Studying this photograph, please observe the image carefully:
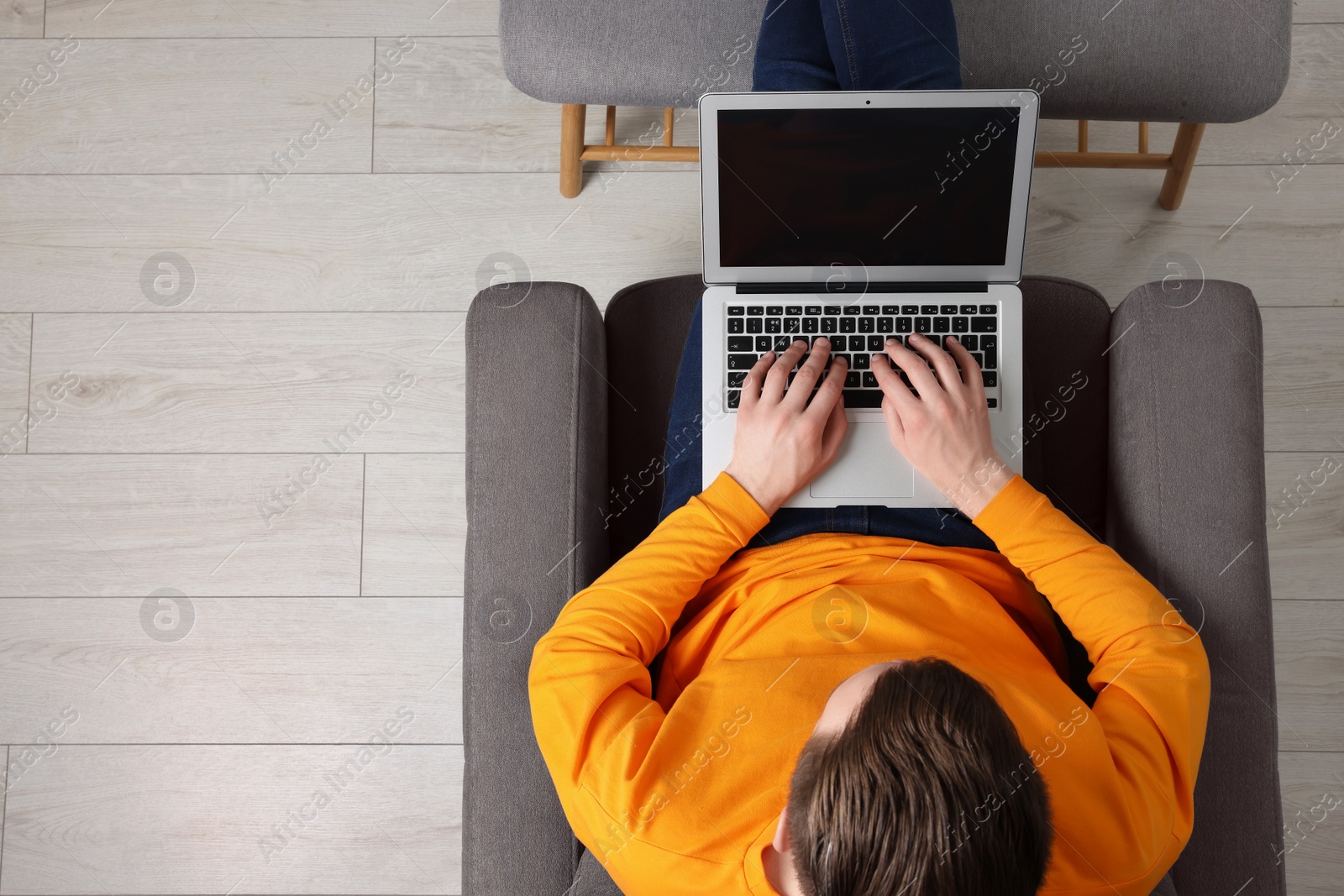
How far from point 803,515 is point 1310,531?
93 centimetres

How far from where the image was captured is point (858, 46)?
3.43 feet

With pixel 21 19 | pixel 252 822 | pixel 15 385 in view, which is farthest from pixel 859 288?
pixel 21 19

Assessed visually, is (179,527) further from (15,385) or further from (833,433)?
(833,433)

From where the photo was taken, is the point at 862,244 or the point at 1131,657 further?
the point at 862,244

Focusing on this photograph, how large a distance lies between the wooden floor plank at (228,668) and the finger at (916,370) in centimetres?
81

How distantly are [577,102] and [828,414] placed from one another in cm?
58

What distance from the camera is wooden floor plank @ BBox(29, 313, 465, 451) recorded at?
55.4 inches

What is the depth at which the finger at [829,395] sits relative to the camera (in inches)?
35.5

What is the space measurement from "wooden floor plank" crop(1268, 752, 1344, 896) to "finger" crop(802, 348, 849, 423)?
975 mm

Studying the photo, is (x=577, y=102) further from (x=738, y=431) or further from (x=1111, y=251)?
(x=1111, y=251)

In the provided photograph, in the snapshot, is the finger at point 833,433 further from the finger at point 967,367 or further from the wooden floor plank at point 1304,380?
the wooden floor plank at point 1304,380

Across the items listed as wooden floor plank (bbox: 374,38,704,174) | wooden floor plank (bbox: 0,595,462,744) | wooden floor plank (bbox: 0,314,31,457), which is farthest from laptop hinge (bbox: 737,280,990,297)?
wooden floor plank (bbox: 0,314,31,457)

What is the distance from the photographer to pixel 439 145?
145 cm

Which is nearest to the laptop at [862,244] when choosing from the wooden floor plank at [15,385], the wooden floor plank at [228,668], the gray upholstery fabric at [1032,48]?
the gray upholstery fabric at [1032,48]
